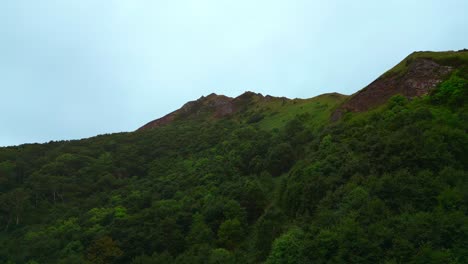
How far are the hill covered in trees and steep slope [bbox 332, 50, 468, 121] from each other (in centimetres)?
18

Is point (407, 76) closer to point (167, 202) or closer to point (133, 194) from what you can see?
point (167, 202)

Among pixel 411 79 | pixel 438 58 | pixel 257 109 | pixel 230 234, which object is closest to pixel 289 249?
pixel 230 234

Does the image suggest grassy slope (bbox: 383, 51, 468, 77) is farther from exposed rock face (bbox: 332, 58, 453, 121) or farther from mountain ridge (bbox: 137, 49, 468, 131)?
exposed rock face (bbox: 332, 58, 453, 121)

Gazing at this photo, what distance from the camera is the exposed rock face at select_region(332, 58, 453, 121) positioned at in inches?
1490

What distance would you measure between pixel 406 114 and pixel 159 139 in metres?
60.5

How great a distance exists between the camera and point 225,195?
148ft

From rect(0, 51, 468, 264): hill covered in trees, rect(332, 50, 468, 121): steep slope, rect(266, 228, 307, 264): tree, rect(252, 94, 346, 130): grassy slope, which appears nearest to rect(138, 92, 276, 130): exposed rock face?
rect(0, 51, 468, 264): hill covered in trees

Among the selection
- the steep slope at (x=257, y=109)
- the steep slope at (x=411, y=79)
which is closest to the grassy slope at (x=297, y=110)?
the steep slope at (x=257, y=109)

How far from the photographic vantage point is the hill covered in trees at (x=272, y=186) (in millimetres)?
20547

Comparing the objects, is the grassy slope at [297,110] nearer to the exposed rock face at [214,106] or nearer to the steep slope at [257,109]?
the steep slope at [257,109]

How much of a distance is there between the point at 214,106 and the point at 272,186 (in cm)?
6167

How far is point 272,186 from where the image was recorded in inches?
1797

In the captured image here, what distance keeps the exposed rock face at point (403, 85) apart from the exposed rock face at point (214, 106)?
4859cm

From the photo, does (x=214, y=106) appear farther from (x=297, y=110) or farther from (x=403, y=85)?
(x=403, y=85)
